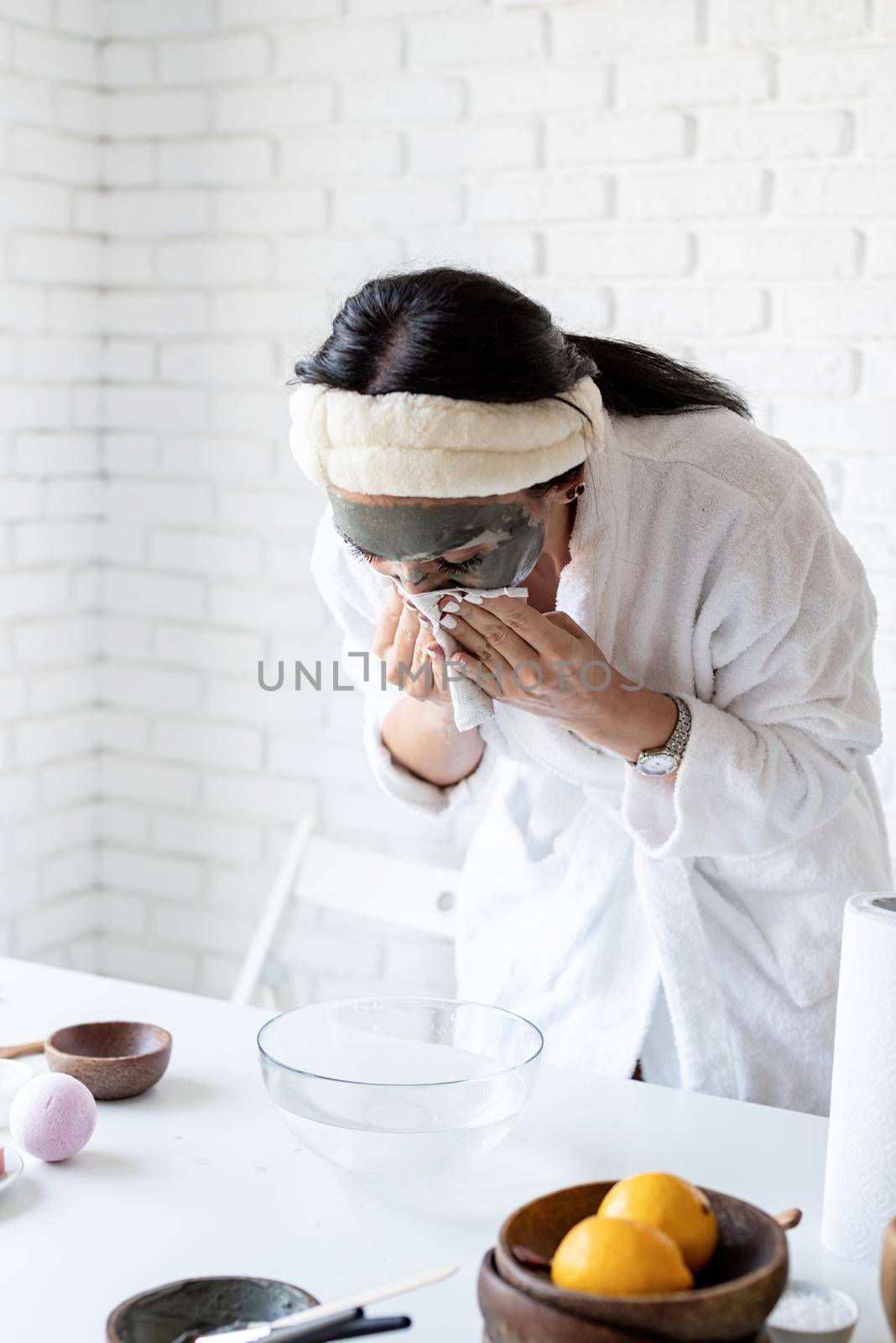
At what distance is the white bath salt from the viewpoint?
822 millimetres

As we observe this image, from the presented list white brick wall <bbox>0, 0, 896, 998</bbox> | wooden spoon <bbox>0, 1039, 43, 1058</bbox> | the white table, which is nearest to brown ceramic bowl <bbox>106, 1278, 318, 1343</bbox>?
the white table

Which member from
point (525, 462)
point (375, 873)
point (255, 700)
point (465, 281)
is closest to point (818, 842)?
point (525, 462)

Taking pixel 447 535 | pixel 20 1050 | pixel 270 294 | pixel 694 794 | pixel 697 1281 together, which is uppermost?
pixel 270 294

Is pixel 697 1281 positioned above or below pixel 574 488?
below

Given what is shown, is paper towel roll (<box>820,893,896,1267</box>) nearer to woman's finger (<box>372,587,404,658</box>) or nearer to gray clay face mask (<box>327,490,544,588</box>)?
gray clay face mask (<box>327,490,544,588</box>)

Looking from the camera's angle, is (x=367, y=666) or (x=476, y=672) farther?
(x=367, y=666)

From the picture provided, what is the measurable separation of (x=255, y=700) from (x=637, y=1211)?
1689 mm

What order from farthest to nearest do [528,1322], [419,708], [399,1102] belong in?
[419,708] → [399,1102] → [528,1322]

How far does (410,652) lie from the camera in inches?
50.7

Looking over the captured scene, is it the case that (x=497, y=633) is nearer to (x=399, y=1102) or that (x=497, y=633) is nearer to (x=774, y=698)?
(x=774, y=698)

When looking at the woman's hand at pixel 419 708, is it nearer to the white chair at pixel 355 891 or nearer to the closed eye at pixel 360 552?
the closed eye at pixel 360 552

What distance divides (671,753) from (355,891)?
0.89 m

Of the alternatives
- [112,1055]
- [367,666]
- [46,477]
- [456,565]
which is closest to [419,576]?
[456,565]

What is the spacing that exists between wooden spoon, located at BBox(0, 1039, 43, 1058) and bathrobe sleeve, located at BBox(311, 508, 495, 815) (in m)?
0.40
